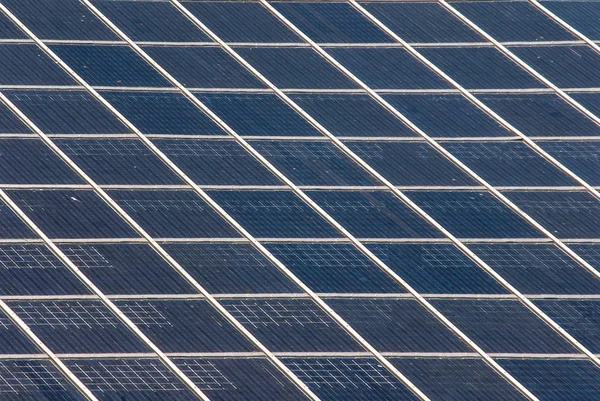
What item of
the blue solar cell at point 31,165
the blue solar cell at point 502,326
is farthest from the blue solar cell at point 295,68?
the blue solar cell at point 502,326

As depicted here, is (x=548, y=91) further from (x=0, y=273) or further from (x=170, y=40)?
(x=0, y=273)

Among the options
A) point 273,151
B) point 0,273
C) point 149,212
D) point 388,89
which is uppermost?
point 388,89

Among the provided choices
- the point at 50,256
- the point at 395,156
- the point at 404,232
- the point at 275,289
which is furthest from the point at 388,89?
the point at 50,256

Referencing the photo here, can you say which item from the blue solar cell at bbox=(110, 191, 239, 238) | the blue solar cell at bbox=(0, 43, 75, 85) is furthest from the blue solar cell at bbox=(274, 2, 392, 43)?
the blue solar cell at bbox=(110, 191, 239, 238)

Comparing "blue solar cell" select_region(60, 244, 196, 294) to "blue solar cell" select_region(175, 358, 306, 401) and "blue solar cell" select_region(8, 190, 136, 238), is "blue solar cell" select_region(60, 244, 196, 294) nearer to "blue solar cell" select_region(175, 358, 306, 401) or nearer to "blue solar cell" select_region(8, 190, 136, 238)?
"blue solar cell" select_region(8, 190, 136, 238)

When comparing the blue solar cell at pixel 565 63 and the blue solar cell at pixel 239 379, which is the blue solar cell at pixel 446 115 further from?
the blue solar cell at pixel 239 379

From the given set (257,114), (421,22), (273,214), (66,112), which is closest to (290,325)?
(273,214)
